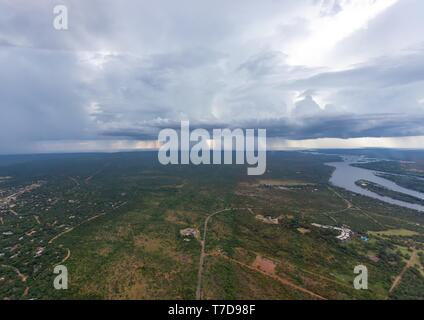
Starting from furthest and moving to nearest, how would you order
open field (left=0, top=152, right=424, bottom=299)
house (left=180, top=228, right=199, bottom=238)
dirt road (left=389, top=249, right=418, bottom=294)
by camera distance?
house (left=180, top=228, right=199, bottom=238), dirt road (left=389, top=249, right=418, bottom=294), open field (left=0, top=152, right=424, bottom=299)

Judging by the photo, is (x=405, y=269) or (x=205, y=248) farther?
(x=205, y=248)

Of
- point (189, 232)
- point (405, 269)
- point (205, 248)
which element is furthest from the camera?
point (189, 232)

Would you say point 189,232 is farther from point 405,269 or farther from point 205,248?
point 405,269

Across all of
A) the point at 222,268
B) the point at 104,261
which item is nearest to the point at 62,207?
the point at 104,261

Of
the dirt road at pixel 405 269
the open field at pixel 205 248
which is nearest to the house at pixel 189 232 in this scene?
the open field at pixel 205 248

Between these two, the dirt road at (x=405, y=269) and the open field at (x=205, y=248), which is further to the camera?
the dirt road at (x=405, y=269)

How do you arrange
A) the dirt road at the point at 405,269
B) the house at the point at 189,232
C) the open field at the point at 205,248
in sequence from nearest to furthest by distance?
the open field at the point at 205,248 < the dirt road at the point at 405,269 < the house at the point at 189,232

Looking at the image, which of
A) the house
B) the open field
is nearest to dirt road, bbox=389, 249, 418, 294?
the open field

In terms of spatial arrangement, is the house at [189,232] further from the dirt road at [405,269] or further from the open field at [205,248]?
the dirt road at [405,269]

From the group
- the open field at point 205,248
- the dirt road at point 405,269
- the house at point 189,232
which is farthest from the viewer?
the house at point 189,232

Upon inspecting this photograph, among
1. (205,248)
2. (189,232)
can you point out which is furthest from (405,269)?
(189,232)

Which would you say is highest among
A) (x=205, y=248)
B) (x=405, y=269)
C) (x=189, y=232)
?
(x=189, y=232)

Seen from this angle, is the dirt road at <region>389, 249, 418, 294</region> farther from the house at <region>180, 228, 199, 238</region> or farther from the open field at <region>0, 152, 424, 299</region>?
the house at <region>180, 228, 199, 238</region>
